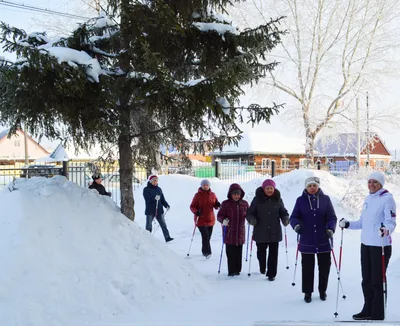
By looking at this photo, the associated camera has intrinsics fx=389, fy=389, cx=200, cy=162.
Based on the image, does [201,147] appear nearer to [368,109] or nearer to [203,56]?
[203,56]

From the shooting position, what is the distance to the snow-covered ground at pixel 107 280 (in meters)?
4.20

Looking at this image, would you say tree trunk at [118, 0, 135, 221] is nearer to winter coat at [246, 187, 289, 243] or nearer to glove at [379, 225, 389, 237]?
winter coat at [246, 187, 289, 243]

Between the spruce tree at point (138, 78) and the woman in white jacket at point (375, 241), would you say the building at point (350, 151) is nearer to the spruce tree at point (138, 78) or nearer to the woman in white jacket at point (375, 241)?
the spruce tree at point (138, 78)

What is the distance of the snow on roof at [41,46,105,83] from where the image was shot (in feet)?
15.5

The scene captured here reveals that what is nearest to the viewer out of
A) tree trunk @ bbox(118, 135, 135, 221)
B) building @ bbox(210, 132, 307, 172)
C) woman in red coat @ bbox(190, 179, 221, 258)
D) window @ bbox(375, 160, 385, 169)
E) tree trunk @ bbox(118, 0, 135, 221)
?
tree trunk @ bbox(118, 0, 135, 221)

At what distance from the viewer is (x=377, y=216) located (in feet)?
14.7

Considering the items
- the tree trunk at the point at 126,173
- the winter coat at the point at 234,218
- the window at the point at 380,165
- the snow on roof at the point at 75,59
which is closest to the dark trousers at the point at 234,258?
the winter coat at the point at 234,218

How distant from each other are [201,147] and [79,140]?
2.03 m

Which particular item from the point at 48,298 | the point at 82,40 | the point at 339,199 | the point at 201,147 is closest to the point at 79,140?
the point at 82,40

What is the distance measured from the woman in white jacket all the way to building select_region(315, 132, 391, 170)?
1798 centimetres

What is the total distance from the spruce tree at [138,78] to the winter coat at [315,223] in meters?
1.42

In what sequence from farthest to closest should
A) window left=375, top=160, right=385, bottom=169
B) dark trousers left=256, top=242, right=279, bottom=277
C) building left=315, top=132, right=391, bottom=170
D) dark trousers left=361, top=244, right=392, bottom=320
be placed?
building left=315, top=132, right=391, bottom=170
window left=375, top=160, right=385, bottom=169
dark trousers left=256, top=242, right=279, bottom=277
dark trousers left=361, top=244, right=392, bottom=320

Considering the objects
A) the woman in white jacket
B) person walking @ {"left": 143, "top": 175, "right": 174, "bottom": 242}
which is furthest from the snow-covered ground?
person walking @ {"left": 143, "top": 175, "right": 174, "bottom": 242}

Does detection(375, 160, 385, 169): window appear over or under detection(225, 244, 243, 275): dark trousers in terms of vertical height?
over
